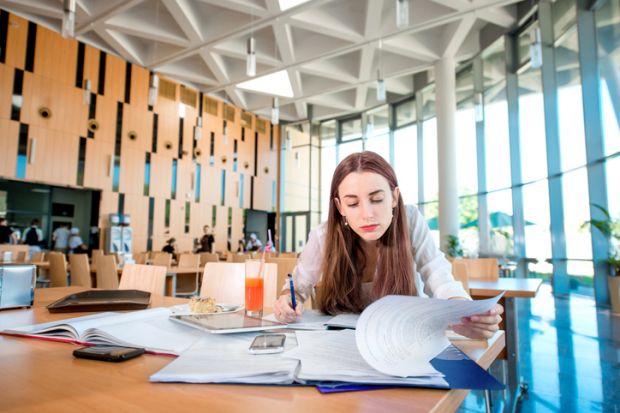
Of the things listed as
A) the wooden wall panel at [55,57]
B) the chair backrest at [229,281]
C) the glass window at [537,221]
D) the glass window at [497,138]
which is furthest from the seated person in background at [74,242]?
the glass window at [537,221]

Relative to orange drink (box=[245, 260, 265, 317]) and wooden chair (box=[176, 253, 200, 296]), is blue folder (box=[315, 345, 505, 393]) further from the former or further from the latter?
wooden chair (box=[176, 253, 200, 296])

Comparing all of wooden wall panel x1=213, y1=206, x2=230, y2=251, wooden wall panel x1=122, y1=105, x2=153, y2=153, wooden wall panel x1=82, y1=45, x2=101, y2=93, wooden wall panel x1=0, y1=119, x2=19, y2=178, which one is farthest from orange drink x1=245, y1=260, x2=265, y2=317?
wooden wall panel x1=213, y1=206, x2=230, y2=251

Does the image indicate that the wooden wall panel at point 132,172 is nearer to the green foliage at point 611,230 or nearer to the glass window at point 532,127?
the glass window at point 532,127

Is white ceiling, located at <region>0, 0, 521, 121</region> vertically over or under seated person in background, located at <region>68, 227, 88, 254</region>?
over

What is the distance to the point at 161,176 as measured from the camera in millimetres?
10344

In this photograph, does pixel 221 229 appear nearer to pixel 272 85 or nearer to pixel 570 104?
pixel 272 85

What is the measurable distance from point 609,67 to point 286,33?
5.53 metres

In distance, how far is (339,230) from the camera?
129cm

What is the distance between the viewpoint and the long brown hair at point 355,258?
1170 millimetres

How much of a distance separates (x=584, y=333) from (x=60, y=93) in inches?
403

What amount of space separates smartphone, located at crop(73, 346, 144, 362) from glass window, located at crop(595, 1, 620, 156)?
259 inches

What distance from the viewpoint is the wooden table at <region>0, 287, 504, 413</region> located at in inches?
18.4

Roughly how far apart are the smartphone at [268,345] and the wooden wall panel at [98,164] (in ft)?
31.2

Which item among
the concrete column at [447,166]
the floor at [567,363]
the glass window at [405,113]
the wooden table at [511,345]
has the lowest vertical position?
the floor at [567,363]
